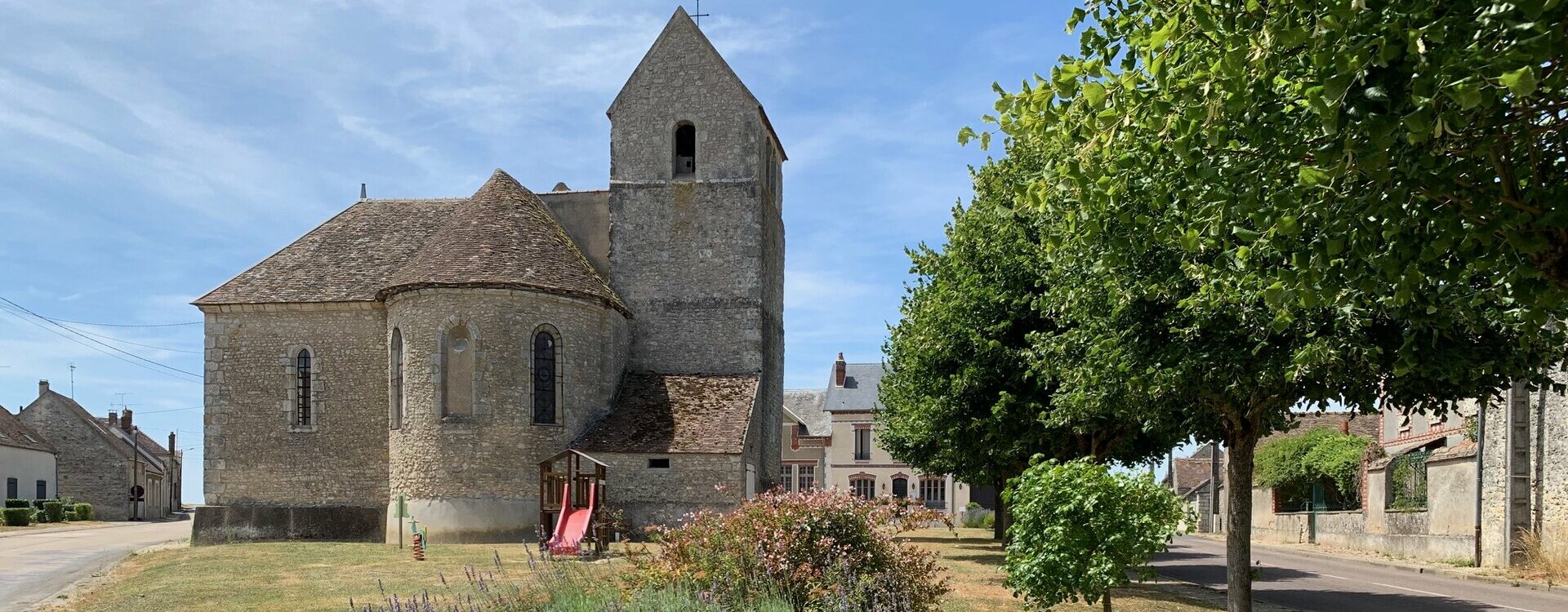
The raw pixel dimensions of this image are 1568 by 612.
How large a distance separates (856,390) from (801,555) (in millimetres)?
52365

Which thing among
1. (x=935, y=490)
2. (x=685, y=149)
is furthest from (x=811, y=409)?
(x=685, y=149)

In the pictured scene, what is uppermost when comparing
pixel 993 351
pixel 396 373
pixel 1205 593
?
pixel 993 351

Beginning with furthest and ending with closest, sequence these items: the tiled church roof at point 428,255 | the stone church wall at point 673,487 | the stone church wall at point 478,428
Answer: the tiled church roof at point 428,255 < the stone church wall at point 673,487 < the stone church wall at point 478,428

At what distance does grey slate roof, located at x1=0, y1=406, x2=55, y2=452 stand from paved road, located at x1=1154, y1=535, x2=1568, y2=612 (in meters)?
50.3

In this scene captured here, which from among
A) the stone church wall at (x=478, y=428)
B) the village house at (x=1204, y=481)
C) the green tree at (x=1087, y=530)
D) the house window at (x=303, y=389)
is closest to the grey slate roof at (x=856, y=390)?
the village house at (x=1204, y=481)

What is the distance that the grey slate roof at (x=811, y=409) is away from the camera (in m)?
62.3

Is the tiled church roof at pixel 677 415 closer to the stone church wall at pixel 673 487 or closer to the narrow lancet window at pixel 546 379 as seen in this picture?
the stone church wall at pixel 673 487

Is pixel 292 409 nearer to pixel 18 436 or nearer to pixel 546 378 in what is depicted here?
pixel 546 378

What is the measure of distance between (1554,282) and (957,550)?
23419mm

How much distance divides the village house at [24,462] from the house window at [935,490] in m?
42.1

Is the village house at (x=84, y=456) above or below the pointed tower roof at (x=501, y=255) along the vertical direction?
below

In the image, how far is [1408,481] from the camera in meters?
29.0

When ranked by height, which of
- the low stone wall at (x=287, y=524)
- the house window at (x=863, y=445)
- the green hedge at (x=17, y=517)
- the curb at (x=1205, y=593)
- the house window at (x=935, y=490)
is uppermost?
the curb at (x=1205, y=593)

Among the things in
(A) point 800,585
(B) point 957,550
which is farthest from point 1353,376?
(B) point 957,550
